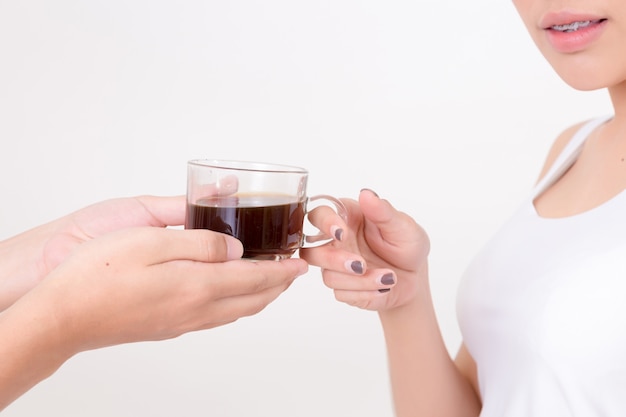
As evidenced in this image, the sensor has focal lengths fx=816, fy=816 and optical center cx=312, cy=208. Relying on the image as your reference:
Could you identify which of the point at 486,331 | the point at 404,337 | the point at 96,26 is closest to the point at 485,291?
the point at 486,331

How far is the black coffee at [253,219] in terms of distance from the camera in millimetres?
1721

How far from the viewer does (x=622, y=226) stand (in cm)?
179

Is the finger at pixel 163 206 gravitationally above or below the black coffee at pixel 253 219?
below

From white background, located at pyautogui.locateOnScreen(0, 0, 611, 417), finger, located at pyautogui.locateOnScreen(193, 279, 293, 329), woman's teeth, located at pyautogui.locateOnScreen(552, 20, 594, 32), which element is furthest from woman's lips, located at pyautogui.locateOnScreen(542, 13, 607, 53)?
white background, located at pyautogui.locateOnScreen(0, 0, 611, 417)

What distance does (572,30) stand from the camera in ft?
6.22

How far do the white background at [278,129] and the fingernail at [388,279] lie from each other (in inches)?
62.6

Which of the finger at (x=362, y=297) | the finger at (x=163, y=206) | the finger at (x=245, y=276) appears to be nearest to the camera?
the finger at (x=245, y=276)

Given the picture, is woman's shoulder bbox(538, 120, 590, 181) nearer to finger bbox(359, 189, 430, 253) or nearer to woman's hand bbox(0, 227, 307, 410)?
finger bbox(359, 189, 430, 253)

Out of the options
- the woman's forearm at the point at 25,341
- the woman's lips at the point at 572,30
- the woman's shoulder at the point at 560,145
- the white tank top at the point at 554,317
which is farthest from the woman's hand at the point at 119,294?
the woman's shoulder at the point at 560,145

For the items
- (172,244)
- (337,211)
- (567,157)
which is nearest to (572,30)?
(567,157)

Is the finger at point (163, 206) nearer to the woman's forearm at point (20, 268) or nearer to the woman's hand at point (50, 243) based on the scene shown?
the woman's hand at point (50, 243)

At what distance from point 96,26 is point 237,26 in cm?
76

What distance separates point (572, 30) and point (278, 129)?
2.39 metres

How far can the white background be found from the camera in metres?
3.54
